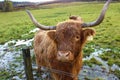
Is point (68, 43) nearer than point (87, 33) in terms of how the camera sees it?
Yes

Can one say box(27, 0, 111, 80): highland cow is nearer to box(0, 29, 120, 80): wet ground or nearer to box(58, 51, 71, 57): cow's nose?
box(58, 51, 71, 57): cow's nose

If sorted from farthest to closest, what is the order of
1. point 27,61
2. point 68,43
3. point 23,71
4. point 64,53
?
point 23,71 < point 68,43 < point 64,53 < point 27,61

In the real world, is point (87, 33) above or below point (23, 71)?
above

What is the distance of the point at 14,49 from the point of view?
12664mm

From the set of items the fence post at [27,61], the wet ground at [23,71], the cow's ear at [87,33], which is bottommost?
the wet ground at [23,71]

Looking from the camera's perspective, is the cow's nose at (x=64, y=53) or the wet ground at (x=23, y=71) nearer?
the cow's nose at (x=64, y=53)

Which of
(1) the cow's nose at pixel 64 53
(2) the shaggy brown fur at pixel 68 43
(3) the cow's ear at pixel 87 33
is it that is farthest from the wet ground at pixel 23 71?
(1) the cow's nose at pixel 64 53

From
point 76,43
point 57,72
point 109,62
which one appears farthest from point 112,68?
point 76,43

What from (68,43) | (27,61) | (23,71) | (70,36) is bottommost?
(23,71)

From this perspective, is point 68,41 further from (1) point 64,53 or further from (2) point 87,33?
(2) point 87,33

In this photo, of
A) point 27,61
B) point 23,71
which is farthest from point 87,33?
point 23,71

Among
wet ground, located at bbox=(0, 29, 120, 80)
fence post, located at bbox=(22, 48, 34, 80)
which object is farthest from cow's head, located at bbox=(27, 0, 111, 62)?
wet ground, located at bbox=(0, 29, 120, 80)

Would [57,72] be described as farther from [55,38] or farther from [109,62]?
[109,62]

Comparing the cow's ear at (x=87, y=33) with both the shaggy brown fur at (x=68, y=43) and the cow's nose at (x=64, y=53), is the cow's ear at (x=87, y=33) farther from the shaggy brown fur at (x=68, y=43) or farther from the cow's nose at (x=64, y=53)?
the cow's nose at (x=64, y=53)
